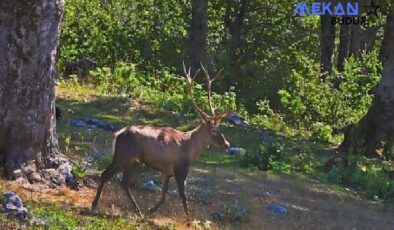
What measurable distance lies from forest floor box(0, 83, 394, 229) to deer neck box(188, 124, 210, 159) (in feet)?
2.53

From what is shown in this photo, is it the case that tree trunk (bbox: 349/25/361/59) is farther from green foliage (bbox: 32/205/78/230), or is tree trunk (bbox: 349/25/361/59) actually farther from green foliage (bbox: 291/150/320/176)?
green foliage (bbox: 32/205/78/230)

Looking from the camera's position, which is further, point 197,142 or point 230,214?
point 230,214

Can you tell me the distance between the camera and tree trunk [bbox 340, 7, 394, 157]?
604 inches

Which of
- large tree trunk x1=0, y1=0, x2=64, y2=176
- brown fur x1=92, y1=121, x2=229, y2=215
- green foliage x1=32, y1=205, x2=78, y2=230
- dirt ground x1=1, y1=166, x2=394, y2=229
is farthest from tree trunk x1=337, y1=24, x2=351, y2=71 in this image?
green foliage x1=32, y1=205, x2=78, y2=230

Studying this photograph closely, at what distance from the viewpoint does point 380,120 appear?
15.4 m

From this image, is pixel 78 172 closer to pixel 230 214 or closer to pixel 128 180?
pixel 128 180

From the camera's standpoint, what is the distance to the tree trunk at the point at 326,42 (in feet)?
76.3

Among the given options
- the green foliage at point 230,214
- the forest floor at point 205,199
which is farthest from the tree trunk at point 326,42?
the green foliage at point 230,214

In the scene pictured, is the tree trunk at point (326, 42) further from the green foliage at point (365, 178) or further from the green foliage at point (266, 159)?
the green foliage at point (266, 159)

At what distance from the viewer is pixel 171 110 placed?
54.8ft

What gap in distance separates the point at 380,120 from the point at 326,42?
27.3 feet

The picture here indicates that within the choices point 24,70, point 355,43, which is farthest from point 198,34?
point 24,70

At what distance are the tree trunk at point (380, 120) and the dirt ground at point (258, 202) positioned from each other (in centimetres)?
315

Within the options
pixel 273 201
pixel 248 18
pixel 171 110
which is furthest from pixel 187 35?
pixel 273 201
